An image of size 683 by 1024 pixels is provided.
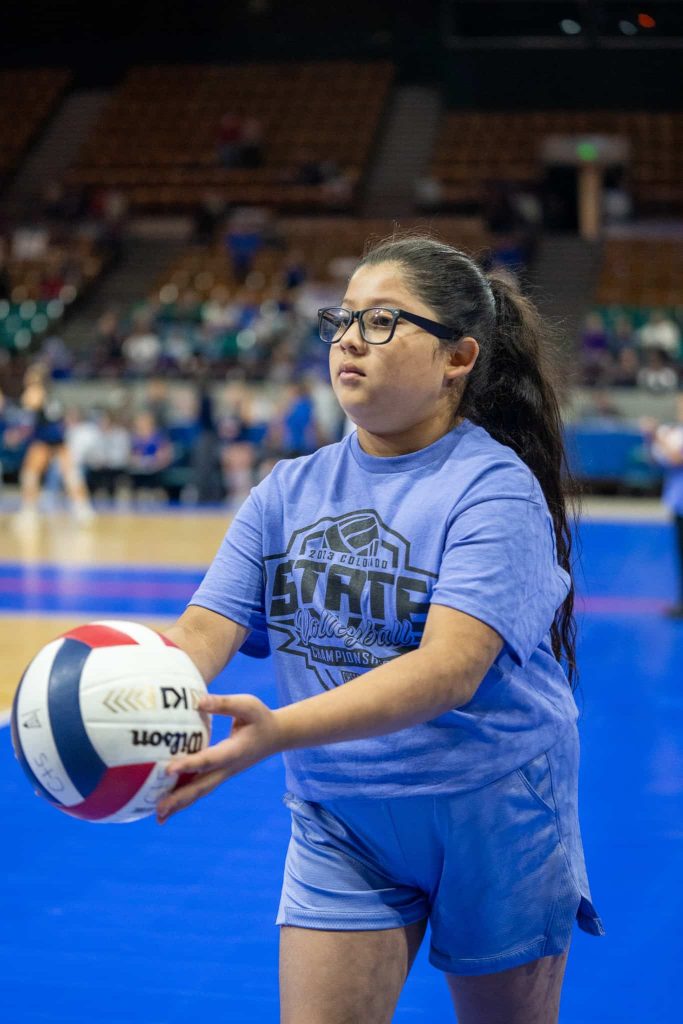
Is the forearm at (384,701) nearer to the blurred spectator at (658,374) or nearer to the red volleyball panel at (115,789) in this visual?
A: the red volleyball panel at (115,789)

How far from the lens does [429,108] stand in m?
28.0

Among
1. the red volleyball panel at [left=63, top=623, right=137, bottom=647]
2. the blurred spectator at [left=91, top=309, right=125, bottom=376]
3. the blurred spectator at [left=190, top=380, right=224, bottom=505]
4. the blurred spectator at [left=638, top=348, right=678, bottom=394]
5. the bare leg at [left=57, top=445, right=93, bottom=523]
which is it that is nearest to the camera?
the red volleyball panel at [left=63, top=623, right=137, bottom=647]

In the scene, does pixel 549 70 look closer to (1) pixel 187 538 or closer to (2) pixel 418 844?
(1) pixel 187 538

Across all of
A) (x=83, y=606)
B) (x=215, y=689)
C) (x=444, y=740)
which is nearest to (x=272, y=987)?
(x=444, y=740)

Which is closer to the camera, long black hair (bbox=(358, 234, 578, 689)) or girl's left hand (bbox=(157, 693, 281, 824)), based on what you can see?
girl's left hand (bbox=(157, 693, 281, 824))

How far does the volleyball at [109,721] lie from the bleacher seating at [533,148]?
23114 millimetres

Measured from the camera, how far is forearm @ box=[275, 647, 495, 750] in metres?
1.67

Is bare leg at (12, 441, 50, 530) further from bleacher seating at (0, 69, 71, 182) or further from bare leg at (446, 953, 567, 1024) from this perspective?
bleacher seating at (0, 69, 71, 182)

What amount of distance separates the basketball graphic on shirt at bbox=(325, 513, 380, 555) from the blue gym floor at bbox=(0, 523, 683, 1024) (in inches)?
70.4

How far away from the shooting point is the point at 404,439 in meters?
2.14

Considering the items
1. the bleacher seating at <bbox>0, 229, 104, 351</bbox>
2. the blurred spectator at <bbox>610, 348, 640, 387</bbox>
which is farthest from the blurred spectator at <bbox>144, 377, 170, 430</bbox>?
the blurred spectator at <bbox>610, 348, 640, 387</bbox>

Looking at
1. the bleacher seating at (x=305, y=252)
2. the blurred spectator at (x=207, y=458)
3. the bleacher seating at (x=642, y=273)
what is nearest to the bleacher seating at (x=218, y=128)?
the bleacher seating at (x=305, y=252)

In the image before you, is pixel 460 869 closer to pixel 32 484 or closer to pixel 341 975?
pixel 341 975

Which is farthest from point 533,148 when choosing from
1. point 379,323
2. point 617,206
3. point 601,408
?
point 379,323
